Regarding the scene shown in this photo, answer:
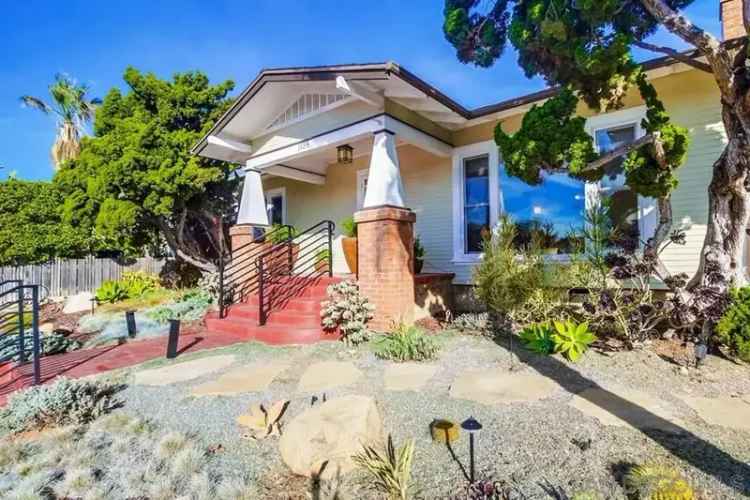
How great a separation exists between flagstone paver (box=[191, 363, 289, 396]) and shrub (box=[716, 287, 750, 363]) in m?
5.20

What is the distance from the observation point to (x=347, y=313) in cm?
642

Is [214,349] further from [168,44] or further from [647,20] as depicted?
[168,44]

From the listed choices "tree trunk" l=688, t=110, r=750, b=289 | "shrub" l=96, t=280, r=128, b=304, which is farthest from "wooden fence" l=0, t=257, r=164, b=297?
"tree trunk" l=688, t=110, r=750, b=289

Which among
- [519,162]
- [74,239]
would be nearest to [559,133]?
[519,162]

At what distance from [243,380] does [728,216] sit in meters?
6.22

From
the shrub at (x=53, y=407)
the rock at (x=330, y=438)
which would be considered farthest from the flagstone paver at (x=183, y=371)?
the rock at (x=330, y=438)

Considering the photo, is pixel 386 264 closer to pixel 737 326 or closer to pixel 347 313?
pixel 347 313

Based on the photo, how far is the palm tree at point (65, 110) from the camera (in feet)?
60.2

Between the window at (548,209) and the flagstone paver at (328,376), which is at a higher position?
the window at (548,209)

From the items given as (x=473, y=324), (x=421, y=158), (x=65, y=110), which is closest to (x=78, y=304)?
(x=421, y=158)

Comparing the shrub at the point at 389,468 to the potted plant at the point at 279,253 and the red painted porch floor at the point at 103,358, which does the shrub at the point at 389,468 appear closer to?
the red painted porch floor at the point at 103,358

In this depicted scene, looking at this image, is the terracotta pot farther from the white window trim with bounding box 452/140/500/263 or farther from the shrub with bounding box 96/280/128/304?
the shrub with bounding box 96/280/128/304

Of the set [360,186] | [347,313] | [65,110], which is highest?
[65,110]

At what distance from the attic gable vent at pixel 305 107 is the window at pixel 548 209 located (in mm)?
3495
